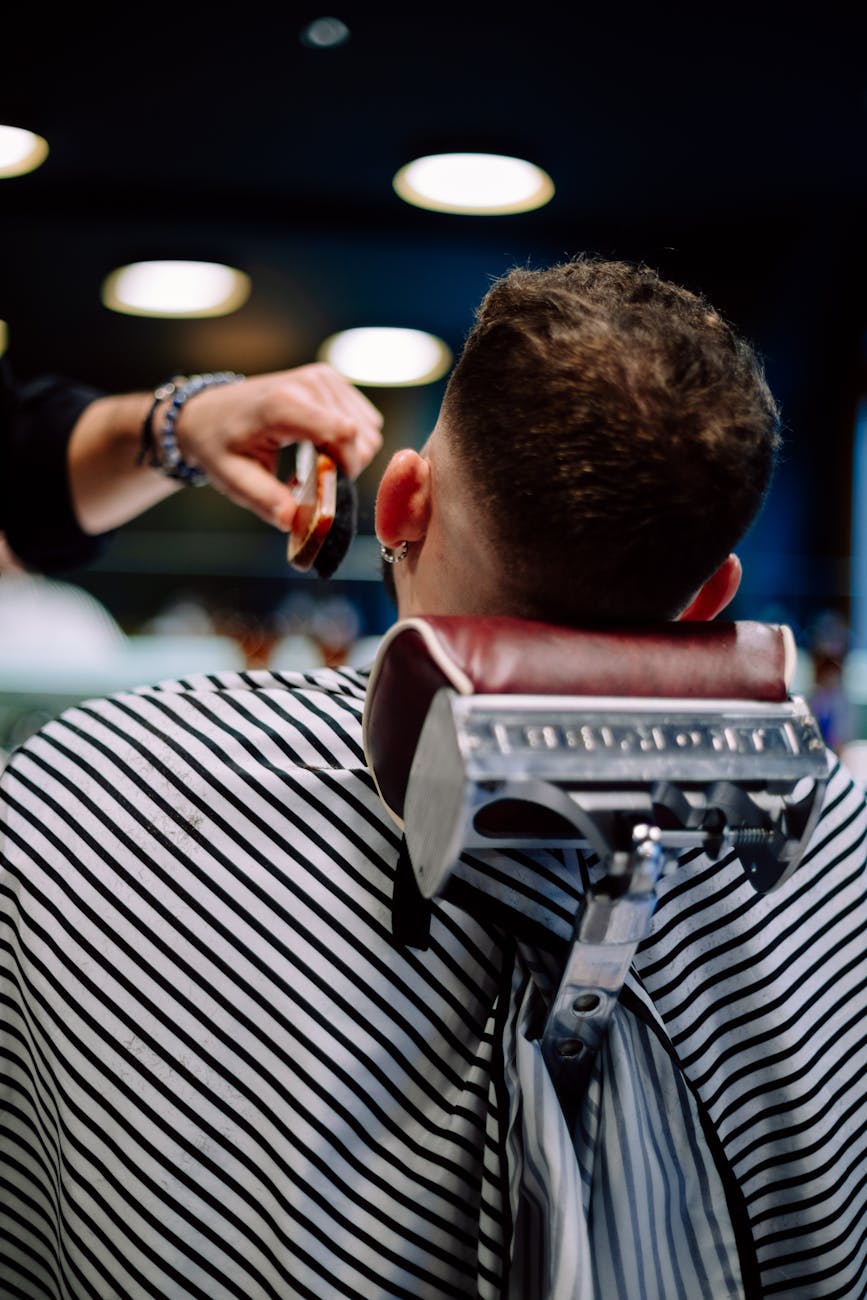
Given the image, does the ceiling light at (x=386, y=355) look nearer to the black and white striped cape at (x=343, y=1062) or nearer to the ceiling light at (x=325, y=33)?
the ceiling light at (x=325, y=33)

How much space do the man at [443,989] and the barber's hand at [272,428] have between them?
1.54 ft

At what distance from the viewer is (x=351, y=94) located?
2.64 meters

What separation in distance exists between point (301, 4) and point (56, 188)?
3.74 ft

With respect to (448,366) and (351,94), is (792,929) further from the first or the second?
(448,366)

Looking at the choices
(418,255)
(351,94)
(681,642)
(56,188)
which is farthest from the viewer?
(418,255)

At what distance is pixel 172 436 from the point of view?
1.87 metres

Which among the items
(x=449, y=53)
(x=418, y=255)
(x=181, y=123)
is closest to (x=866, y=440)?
(x=418, y=255)

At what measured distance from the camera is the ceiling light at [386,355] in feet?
12.1

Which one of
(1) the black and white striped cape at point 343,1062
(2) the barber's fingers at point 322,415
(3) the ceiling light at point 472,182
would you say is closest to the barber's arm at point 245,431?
(2) the barber's fingers at point 322,415

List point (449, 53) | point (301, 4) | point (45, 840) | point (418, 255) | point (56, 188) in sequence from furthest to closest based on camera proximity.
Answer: point (418, 255) < point (56, 188) < point (449, 53) < point (301, 4) < point (45, 840)

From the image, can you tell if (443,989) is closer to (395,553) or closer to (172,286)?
(395,553)

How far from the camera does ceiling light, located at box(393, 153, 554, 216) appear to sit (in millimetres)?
2840

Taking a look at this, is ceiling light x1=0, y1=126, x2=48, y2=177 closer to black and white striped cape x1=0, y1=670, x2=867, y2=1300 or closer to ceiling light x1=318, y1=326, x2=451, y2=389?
ceiling light x1=318, y1=326, x2=451, y2=389

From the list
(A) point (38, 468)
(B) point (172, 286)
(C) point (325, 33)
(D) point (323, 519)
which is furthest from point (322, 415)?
(B) point (172, 286)
